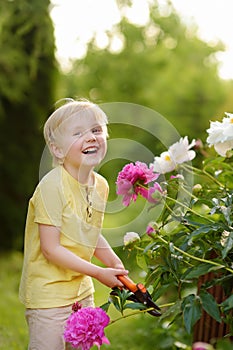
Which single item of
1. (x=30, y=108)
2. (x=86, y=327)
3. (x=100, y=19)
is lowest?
(x=86, y=327)

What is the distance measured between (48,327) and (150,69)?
18.6 m

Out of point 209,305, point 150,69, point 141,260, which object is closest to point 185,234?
point 141,260

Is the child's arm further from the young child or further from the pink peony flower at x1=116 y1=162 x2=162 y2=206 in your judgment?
the pink peony flower at x1=116 y1=162 x2=162 y2=206

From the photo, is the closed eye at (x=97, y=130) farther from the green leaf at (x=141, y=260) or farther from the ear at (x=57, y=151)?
the green leaf at (x=141, y=260)

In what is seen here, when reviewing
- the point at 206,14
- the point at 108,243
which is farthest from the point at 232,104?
the point at 108,243

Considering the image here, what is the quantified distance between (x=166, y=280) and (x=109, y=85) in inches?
730

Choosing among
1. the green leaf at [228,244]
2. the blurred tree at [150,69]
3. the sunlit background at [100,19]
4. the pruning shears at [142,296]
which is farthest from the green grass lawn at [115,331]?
the blurred tree at [150,69]

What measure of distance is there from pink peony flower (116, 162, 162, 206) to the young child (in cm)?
17

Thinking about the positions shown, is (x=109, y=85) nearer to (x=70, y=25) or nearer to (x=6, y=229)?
(x=70, y=25)

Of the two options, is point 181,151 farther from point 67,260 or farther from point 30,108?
point 30,108

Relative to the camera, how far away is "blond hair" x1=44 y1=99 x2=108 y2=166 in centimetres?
251

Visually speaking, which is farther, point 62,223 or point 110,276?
point 62,223

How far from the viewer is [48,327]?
2455mm

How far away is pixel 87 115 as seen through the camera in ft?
8.23
